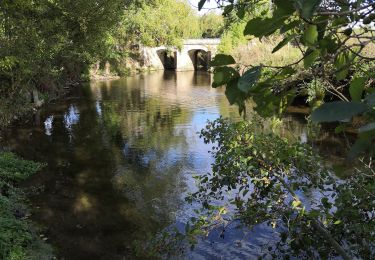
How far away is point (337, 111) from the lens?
2.23ft

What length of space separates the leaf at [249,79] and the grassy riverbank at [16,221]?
19.7ft

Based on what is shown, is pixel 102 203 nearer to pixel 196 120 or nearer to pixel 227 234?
pixel 227 234

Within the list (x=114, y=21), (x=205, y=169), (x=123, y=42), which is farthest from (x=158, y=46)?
(x=205, y=169)

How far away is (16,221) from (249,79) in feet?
23.9

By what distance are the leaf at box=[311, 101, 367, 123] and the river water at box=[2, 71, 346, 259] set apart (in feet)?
12.2

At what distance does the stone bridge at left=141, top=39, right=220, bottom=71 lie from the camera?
172 feet

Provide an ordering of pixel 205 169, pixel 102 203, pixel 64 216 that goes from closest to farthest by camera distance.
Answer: pixel 64 216 < pixel 102 203 < pixel 205 169

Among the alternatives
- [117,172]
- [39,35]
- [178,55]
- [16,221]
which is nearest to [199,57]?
[178,55]

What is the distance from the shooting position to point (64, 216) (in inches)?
340

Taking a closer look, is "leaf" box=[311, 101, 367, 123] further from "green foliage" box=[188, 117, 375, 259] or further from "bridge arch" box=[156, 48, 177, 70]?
"bridge arch" box=[156, 48, 177, 70]

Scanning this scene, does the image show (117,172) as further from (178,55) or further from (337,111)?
(178,55)

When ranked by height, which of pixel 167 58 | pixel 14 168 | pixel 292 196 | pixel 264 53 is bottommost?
pixel 14 168

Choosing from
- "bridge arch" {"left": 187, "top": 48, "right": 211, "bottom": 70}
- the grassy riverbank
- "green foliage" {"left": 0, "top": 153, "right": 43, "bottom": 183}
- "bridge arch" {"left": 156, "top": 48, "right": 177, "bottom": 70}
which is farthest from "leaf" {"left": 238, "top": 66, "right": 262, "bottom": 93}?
"bridge arch" {"left": 187, "top": 48, "right": 211, "bottom": 70}

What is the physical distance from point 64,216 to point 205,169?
440 centimetres
